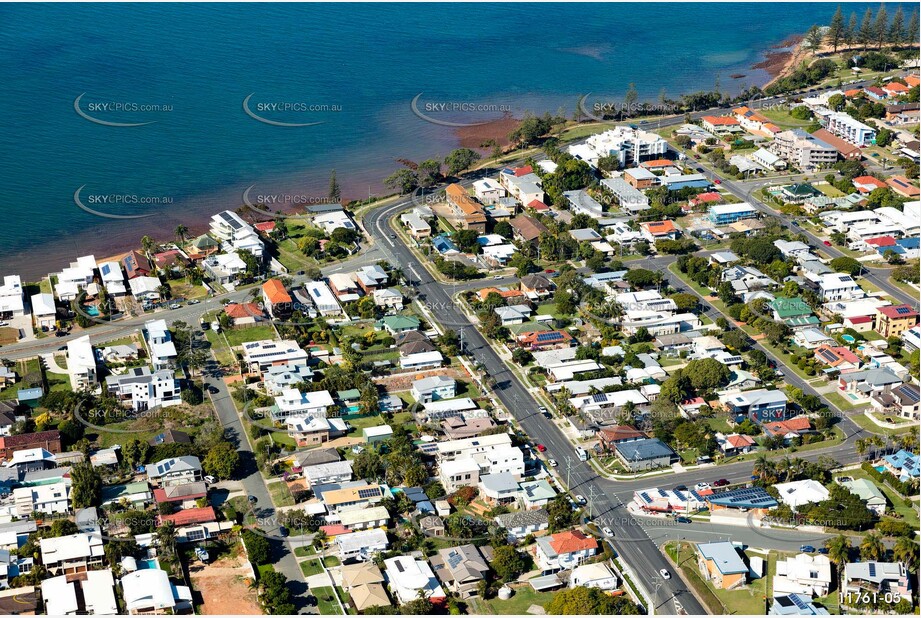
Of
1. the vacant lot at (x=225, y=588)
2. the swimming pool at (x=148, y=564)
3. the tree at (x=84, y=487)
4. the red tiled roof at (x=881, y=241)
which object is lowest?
the red tiled roof at (x=881, y=241)

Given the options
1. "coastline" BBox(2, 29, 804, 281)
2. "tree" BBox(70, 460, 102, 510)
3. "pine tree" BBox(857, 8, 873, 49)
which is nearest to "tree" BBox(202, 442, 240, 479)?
"tree" BBox(70, 460, 102, 510)

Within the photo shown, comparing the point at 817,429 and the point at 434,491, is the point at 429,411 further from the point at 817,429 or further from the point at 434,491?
the point at 817,429

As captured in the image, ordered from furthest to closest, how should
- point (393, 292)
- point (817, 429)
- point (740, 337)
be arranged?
point (393, 292) → point (740, 337) → point (817, 429)

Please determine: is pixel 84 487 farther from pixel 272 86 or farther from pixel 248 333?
pixel 272 86

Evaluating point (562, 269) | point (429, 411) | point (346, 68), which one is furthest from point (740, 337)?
point (346, 68)

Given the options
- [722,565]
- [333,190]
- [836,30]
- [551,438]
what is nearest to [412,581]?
[722,565]

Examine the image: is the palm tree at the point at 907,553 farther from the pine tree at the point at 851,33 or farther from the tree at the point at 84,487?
the pine tree at the point at 851,33

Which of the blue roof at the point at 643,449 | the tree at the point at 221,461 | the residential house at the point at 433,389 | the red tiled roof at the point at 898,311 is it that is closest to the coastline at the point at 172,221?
the tree at the point at 221,461
